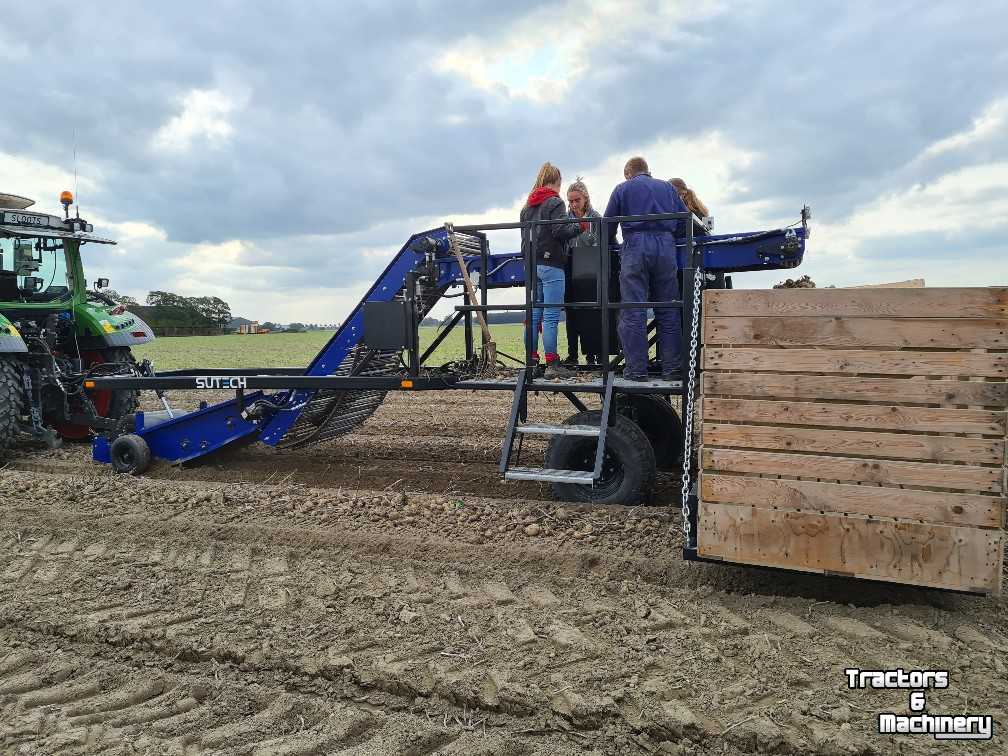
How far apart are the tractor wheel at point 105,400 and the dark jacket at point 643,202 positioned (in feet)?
21.4

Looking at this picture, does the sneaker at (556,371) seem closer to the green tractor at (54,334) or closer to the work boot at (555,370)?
the work boot at (555,370)

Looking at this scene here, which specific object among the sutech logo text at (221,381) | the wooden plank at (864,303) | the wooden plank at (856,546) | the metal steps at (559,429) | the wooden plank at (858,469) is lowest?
the wooden plank at (856,546)

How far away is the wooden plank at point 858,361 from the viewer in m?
3.42

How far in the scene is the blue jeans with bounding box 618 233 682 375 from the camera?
5.53 metres

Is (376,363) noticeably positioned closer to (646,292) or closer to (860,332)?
(646,292)

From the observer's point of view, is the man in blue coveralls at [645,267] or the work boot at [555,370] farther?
the work boot at [555,370]

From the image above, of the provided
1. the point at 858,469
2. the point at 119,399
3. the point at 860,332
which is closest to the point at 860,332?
the point at 860,332

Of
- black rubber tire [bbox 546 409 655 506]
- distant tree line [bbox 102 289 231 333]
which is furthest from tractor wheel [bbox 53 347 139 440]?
distant tree line [bbox 102 289 231 333]

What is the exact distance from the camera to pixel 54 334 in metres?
8.54

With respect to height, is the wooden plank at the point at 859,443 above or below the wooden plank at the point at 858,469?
above

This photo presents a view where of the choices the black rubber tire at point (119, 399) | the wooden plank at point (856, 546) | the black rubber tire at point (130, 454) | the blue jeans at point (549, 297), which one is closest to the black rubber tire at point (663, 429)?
the blue jeans at point (549, 297)

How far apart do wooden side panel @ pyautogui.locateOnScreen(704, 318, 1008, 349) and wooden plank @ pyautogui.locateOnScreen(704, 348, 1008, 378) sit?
0.04 meters

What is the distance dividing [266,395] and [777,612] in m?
4.96

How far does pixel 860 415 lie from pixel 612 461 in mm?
2194
